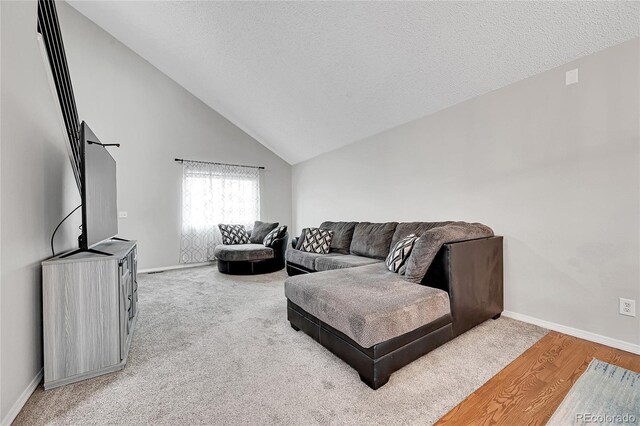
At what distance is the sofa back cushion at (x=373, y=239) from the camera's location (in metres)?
3.39

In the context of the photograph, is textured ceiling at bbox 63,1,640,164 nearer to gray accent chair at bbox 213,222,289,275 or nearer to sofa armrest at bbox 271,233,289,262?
sofa armrest at bbox 271,233,289,262

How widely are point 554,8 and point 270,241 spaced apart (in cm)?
416

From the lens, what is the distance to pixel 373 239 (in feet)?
11.6

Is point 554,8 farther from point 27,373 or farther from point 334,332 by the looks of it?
point 27,373

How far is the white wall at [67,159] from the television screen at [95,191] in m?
0.24

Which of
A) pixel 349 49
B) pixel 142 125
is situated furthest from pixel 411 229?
pixel 142 125

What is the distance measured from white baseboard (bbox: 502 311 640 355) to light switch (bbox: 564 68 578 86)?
1996 millimetres

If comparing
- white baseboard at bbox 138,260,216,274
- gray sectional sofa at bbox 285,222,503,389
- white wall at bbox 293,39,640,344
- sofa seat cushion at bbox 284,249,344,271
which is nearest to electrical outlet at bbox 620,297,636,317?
white wall at bbox 293,39,640,344

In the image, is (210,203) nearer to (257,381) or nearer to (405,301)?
(257,381)

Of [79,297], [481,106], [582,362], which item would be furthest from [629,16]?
[79,297]

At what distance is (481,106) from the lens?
8.91 ft

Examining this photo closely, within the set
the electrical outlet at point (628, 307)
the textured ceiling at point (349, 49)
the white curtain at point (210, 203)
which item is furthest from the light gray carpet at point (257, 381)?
the white curtain at point (210, 203)

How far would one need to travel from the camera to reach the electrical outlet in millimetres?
1868

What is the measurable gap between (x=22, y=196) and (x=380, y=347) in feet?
7.19
